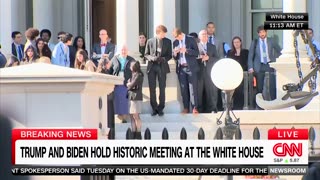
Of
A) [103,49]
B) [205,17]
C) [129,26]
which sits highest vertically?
[205,17]

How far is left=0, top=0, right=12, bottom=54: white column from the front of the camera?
2059 centimetres

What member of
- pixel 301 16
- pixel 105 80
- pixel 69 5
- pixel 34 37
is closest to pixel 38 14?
pixel 69 5

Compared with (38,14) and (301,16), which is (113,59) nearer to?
(301,16)

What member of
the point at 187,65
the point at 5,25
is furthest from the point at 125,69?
the point at 5,25

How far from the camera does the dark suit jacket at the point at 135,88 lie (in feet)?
57.4

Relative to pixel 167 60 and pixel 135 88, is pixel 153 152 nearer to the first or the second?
pixel 135 88

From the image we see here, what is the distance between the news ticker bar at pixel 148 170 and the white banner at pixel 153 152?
58mm

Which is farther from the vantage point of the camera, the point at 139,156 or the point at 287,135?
the point at 287,135

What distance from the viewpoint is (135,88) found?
17.6 m

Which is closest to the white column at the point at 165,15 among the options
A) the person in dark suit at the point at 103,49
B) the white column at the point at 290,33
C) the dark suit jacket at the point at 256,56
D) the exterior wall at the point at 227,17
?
the person in dark suit at the point at 103,49

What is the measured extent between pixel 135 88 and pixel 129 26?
2.30 metres

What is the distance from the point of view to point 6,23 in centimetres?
2119

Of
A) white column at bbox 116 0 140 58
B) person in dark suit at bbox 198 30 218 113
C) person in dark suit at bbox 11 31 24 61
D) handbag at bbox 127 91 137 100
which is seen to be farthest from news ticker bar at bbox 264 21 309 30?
person in dark suit at bbox 11 31 24 61

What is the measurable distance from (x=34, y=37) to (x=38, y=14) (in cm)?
590
